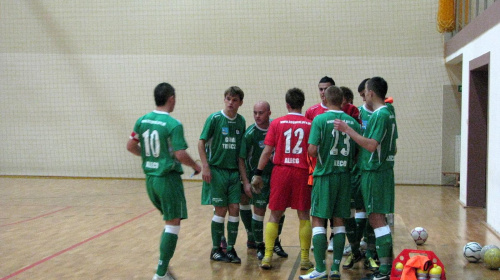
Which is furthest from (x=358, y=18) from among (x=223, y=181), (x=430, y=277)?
(x=430, y=277)

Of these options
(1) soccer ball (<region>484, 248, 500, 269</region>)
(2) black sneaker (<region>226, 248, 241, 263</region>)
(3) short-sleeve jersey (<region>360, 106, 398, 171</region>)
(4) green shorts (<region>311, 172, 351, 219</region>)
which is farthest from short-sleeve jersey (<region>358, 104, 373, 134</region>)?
(2) black sneaker (<region>226, 248, 241, 263</region>)

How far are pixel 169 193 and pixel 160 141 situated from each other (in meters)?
0.49

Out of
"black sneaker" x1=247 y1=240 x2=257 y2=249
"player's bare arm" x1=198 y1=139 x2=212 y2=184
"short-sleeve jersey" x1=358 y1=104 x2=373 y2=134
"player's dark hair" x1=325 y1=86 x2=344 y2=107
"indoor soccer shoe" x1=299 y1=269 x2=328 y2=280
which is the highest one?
"player's dark hair" x1=325 y1=86 x2=344 y2=107

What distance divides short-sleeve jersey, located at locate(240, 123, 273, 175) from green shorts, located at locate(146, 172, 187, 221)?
1291mm

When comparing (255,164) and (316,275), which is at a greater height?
(255,164)

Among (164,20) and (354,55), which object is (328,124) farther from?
(164,20)

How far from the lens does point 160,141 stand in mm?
5246

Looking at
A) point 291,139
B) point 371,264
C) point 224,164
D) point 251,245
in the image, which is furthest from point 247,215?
point 371,264

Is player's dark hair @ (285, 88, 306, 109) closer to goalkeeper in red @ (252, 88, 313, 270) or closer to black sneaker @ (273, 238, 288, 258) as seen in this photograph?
goalkeeper in red @ (252, 88, 313, 270)

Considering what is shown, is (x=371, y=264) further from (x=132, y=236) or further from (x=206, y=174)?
(x=132, y=236)

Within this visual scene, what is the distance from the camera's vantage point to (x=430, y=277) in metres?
5.19

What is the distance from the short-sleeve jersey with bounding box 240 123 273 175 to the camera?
21.3 ft

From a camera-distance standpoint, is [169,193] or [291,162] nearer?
[169,193]

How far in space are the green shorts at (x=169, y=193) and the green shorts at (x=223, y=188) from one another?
1.06 meters
